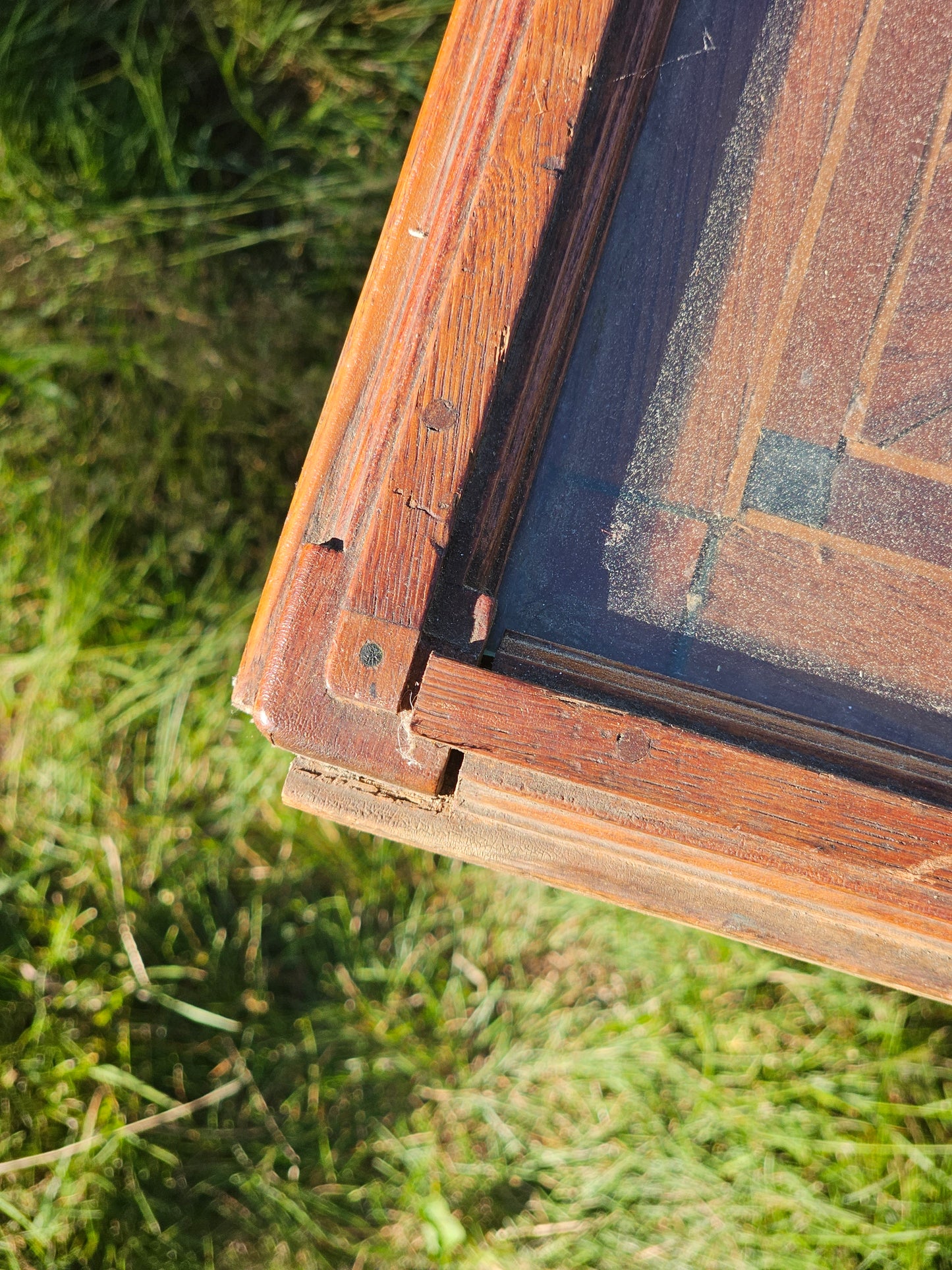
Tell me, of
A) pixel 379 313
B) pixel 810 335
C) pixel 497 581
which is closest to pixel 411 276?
pixel 379 313

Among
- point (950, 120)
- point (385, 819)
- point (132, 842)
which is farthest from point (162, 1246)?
point (950, 120)

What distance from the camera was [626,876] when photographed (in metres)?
1.16

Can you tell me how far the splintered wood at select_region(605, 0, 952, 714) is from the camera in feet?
3.31

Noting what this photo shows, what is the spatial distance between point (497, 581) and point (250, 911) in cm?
135

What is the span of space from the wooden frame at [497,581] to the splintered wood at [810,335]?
11 centimetres

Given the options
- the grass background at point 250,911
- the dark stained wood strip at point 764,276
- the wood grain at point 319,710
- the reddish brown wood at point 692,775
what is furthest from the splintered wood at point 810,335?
the grass background at point 250,911

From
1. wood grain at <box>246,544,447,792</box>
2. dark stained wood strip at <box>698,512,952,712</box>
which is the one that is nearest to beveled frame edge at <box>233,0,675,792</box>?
wood grain at <box>246,544,447,792</box>

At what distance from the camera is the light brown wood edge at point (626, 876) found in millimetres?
1098

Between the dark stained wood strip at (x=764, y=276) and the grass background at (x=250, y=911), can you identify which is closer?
the dark stained wood strip at (x=764, y=276)

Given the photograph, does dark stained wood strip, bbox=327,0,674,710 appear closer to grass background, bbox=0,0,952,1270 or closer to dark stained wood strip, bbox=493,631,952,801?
dark stained wood strip, bbox=493,631,952,801

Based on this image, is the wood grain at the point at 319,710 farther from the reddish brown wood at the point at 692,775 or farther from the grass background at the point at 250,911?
the grass background at the point at 250,911

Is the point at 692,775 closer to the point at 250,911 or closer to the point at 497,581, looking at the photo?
the point at 497,581

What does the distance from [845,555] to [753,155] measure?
0.47 m

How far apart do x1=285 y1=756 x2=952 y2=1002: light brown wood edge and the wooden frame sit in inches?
3.3
